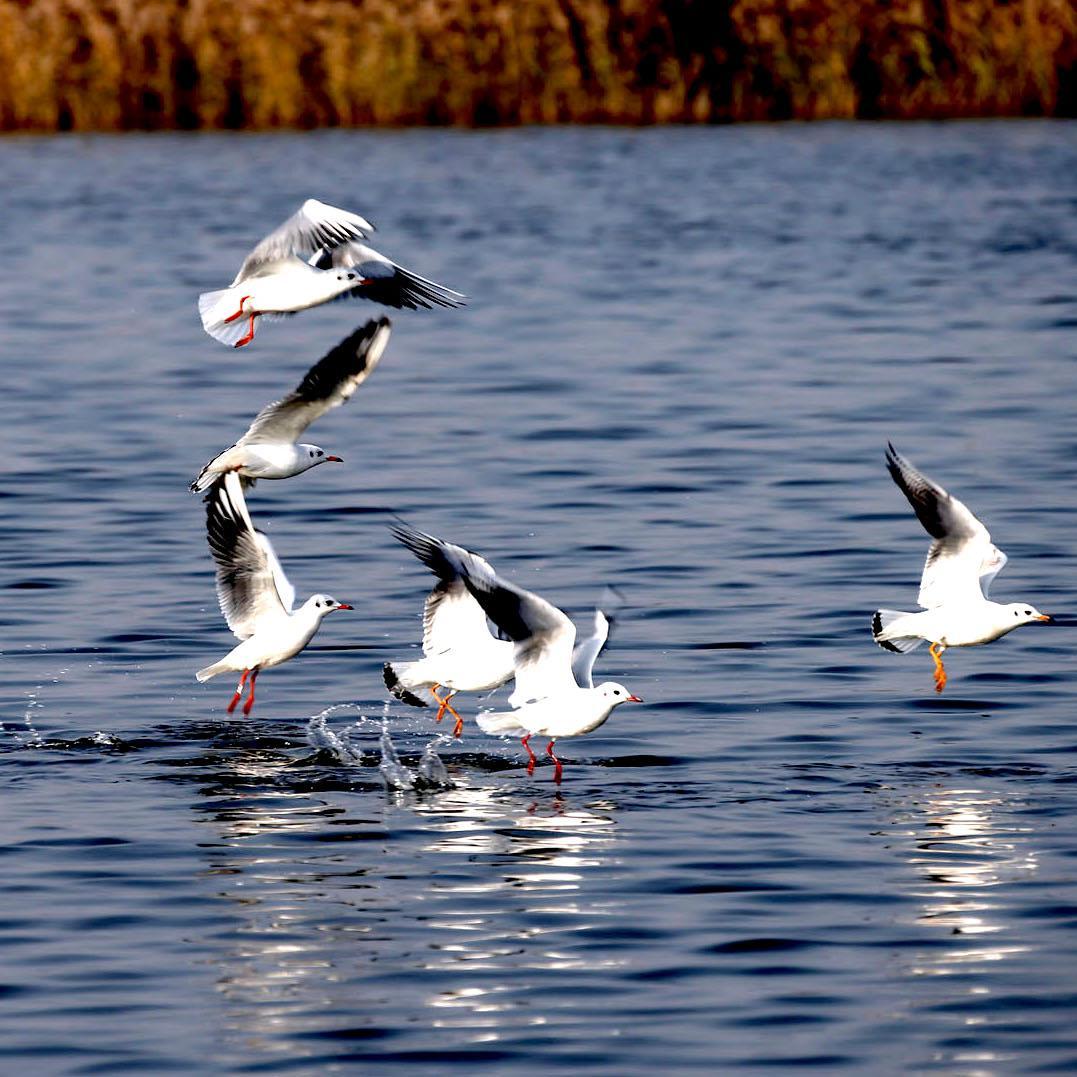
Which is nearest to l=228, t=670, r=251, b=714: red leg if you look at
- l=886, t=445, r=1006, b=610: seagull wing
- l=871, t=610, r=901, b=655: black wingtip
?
l=871, t=610, r=901, b=655: black wingtip

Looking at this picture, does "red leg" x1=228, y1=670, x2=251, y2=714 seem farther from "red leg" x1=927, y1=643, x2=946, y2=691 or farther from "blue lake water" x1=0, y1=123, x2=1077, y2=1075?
"red leg" x1=927, y1=643, x2=946, y2=691

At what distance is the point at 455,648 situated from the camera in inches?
464

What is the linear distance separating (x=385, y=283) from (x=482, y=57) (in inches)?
1161

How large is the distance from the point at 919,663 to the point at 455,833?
3.93 m

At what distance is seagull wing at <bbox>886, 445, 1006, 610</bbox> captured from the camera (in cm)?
1142

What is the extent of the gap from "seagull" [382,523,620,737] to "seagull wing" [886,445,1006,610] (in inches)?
54.6

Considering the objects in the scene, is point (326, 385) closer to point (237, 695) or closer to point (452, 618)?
point (452, 618)

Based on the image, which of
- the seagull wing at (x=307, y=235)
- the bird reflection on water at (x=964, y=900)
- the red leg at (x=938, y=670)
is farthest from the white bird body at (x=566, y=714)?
the seagull wing at (x=307, y=235)

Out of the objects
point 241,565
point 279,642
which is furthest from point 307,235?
point 279,642

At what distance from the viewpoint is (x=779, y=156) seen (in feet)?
→ 141

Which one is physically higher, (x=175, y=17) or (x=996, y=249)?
(x=175, y=17)

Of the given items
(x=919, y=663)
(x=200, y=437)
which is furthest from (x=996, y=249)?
(x=919, y=663)

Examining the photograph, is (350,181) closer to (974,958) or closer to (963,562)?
(963,562)

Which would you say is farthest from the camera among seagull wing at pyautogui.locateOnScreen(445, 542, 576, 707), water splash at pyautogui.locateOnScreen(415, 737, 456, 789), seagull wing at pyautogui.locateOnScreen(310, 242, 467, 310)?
seagull wing at pyautogui.locateOnScreen(310, 242, 467, 310)
